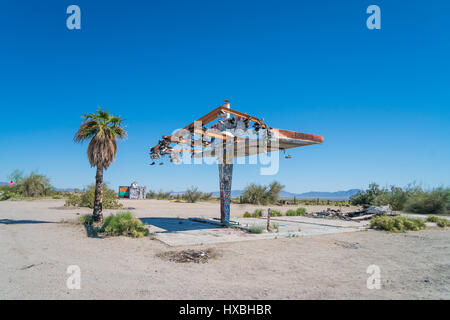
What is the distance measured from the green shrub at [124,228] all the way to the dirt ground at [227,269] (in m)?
0.74

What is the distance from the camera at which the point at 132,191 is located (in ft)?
148

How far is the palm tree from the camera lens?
13.2 meters

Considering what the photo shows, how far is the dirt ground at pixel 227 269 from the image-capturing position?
490cm

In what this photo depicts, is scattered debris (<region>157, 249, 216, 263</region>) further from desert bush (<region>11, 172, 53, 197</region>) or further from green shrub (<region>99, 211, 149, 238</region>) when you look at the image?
desert bush (<region>11, 172, 53, 197</region>)

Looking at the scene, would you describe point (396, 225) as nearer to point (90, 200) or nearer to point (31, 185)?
point (90, 200)

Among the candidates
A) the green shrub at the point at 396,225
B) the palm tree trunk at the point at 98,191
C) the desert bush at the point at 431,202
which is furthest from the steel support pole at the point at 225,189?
the desert bush at the point at 431,202

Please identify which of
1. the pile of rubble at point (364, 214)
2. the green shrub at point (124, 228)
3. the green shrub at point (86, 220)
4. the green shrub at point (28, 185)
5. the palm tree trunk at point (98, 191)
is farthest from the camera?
the green shrub at point (28, 185)

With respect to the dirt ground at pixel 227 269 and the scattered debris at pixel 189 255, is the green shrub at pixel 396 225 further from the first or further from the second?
the scattered debris at pixel 189 255

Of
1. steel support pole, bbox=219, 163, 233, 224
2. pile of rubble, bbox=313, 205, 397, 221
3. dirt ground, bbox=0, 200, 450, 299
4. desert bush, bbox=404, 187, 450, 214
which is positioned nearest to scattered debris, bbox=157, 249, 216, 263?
dirt ground, bbox=0, 200, 450, 299

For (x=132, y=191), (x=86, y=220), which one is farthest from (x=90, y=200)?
(x=132, y=191)

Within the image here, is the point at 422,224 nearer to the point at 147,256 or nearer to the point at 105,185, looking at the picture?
the point at 147,256

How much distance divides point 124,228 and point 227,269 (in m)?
6.37
